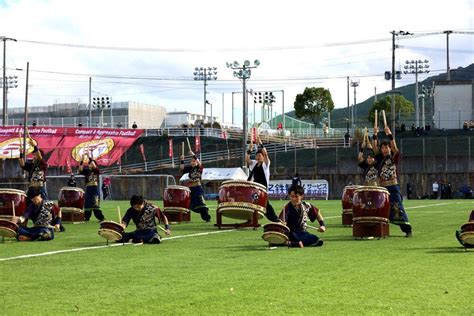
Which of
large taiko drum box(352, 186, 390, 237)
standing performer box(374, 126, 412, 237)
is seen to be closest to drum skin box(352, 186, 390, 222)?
large taiko drum box(352, 186, 390, 237)

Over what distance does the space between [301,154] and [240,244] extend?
5161 cm

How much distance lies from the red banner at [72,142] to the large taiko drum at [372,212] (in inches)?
2154

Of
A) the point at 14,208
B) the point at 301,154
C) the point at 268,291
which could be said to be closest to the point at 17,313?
the point at 268,291

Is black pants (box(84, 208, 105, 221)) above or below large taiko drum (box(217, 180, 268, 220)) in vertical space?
below

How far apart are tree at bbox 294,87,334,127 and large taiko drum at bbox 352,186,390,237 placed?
87.2 m

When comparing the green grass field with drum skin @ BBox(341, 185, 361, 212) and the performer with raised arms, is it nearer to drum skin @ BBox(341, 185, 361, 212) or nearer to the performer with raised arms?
the performer with raised arms

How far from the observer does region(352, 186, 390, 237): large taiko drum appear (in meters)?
18.2

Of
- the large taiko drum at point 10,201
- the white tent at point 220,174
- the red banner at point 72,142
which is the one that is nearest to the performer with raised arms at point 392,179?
the large taiko drum at point 10,201

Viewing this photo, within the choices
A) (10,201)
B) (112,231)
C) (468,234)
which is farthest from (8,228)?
(468,234)

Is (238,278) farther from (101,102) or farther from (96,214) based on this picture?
(101,102)

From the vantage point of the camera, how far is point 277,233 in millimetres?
15469

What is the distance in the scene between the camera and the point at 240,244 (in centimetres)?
1683

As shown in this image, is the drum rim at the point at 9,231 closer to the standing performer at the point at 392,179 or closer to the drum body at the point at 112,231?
the drum body at the point at 112,231

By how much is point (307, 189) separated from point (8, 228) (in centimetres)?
4020
